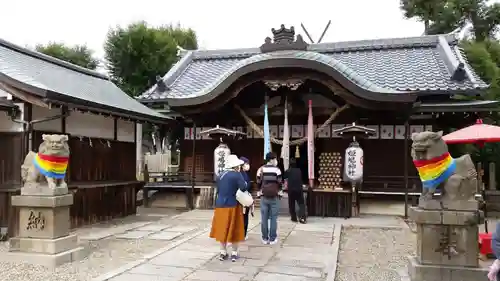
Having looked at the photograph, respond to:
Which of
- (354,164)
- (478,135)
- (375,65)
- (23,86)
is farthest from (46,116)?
(375,65)

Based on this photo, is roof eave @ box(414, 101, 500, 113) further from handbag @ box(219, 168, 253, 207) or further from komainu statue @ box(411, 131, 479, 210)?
handbag @ box(219, 168, 253, 207)

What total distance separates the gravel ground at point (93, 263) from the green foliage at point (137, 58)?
55.5 ft

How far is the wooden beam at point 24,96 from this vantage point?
8312 millimetres

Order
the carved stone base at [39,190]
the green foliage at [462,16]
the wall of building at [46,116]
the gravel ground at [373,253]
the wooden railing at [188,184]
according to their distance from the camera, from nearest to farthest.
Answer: the gravel ground at [373,253] < the carved stone base at [39,190] < the wall of building at [46,116] < the wooden railing at [188,184] < the green foliage at [462,16]

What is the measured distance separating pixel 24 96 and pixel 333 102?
8908 mm

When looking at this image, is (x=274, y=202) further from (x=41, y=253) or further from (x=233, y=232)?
(x=41, y=253)

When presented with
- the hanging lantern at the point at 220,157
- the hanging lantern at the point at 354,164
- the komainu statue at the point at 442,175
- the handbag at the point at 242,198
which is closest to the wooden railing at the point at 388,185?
the hanging lantern at the point at 354,164

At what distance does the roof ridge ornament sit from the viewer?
13172 millimetres

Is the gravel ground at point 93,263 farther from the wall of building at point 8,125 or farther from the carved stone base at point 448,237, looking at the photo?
the carved stone base at point 448,237

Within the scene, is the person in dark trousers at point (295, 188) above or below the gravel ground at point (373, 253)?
above

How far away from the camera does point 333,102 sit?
13750 mm

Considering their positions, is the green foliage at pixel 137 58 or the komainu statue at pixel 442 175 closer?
the komainu statue at pixel 442 175

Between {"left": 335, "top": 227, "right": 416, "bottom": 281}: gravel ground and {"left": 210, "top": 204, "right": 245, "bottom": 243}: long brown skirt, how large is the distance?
66.2 inches

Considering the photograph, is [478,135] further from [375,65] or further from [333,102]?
[375,65]
